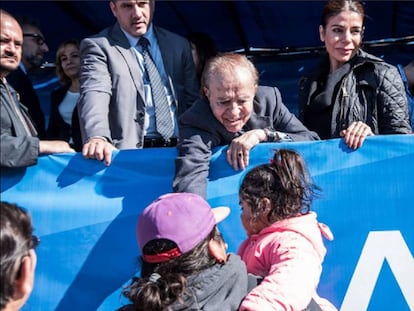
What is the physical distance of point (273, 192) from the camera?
8.20 feet

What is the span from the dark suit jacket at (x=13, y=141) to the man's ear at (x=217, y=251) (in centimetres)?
118

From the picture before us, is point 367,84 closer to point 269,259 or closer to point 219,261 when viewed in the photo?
point 269,259

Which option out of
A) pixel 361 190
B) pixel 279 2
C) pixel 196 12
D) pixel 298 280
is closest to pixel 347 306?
pixel 361 190

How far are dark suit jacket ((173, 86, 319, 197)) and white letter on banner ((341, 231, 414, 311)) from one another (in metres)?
0.59

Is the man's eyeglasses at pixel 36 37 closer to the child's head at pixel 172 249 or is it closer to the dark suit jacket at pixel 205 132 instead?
the dark suit jacket at pixel 205 132

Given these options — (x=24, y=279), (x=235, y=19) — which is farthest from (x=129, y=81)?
(x=235, y=19)

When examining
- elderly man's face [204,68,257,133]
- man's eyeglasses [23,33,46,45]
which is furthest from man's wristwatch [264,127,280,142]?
man's eyeglasses [23,33,46,45]

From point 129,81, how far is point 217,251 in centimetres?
158

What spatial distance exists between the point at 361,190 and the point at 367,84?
25.3 inches

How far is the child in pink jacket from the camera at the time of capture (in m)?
2.22

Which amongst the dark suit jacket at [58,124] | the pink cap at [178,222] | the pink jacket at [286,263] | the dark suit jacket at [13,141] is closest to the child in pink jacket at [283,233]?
the pink jacket at [286,263]

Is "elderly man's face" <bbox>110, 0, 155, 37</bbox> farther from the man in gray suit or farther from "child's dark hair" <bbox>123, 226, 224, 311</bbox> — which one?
"child's dark hair" <bbox>123, 226, 224, 311</bbox>

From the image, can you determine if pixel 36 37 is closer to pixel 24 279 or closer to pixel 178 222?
pixel 178 222

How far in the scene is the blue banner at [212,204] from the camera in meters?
2.90
